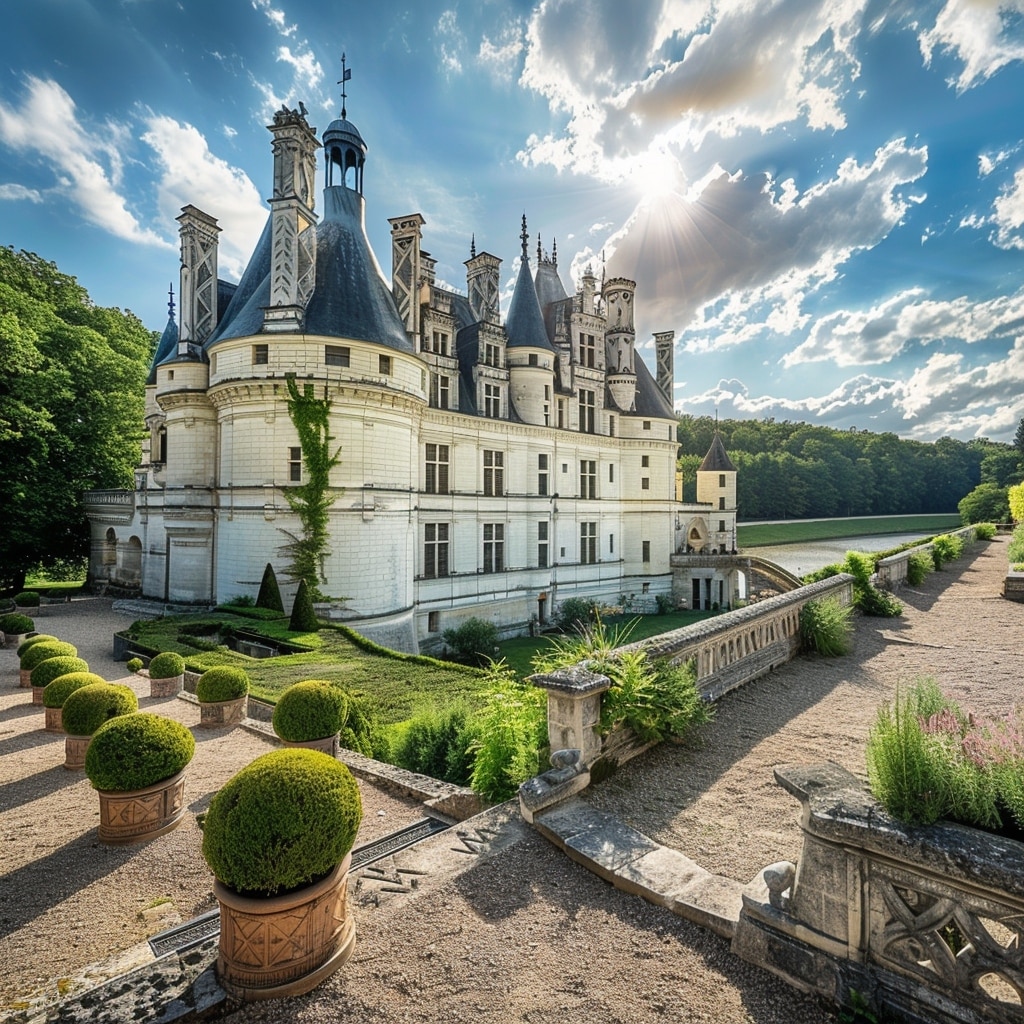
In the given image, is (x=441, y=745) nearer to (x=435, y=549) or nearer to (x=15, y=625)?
(x=15, y=625)

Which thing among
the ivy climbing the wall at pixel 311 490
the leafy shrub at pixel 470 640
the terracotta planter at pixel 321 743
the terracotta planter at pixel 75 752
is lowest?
the leafy shrub at pixel 470 640

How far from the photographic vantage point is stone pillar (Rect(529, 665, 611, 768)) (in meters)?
4.85

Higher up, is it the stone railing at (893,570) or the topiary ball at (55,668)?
the stone railing at (893,570)

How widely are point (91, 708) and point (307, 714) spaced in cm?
277

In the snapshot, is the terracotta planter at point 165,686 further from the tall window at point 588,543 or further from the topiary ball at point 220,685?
the tall window at point 588,543

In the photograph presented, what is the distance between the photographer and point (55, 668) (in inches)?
380

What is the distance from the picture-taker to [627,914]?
11.2 ft

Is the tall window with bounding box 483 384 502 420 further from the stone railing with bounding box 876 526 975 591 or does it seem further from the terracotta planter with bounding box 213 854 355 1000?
the terracotta planter with bounding box 213 854 355 1000

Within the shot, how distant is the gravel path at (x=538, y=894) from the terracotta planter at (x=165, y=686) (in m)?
2.46

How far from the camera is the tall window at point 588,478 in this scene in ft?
97.2

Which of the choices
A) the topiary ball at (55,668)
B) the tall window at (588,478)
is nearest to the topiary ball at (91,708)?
the topiary ball at (55,668)

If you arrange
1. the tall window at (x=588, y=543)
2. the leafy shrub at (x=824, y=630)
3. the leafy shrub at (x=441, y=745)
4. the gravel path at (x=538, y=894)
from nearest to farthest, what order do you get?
the gravel path at (x=538, y=894) → the leafy shrub at (x=441, y=745) → the leafy shrub at (x=824, y=630) → the tall window at (x=588, y=543)

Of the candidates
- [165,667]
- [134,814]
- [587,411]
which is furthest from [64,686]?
[587,411]

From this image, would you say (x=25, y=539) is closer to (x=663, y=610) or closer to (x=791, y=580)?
(x=663, y=610)
